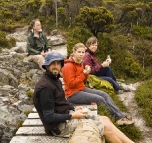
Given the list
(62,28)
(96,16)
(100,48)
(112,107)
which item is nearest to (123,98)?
(112,107)

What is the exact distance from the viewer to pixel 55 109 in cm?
379

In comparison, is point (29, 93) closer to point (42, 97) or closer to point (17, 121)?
point (17, 121)

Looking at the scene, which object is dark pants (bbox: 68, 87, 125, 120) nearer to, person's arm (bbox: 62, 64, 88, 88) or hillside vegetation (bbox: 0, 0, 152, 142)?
person's arm (bbox: 62, 64, 88, 88)

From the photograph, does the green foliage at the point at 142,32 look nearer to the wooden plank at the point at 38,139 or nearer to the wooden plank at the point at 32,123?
the wooden plank at the point at 32,123

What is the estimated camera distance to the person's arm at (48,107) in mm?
3510

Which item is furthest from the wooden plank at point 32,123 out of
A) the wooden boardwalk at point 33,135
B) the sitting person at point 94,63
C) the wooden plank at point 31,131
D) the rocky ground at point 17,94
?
the sitting person at point 94,63

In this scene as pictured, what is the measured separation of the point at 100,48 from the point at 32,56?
277 inches

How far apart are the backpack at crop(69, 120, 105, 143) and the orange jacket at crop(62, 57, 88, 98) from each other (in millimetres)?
1639

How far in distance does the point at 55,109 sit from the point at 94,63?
3310 millimetres

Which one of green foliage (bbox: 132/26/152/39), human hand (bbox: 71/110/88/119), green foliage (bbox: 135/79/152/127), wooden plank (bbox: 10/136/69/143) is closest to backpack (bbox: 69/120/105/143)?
human hand (bbox: 71/110/88/119)

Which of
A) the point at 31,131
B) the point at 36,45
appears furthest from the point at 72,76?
the point at 36,45

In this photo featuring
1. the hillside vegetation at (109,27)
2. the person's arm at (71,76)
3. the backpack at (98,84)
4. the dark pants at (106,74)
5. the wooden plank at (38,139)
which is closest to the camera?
the wooden plank at (38,139)

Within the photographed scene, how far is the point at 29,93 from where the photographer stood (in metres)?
6.61

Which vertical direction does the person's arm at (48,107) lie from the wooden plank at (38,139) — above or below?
above
